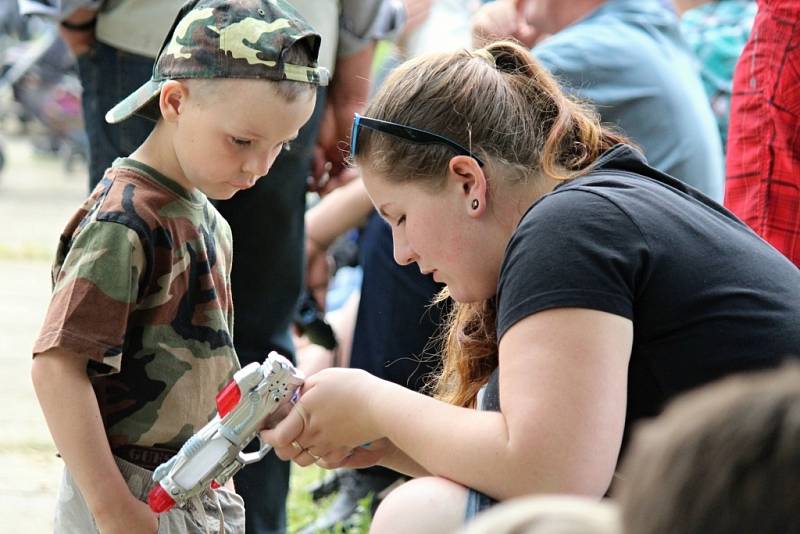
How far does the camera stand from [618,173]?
1978 millimetres

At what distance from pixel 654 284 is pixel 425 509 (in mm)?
493

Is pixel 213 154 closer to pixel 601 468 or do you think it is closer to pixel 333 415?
pixel 333 415

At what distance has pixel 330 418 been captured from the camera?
6.67 ft

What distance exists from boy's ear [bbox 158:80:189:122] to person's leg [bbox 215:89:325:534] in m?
0.64

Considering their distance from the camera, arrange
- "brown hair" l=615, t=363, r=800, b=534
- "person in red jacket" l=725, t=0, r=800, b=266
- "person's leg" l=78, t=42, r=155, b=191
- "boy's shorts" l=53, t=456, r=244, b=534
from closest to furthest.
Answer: "brown hair" l=615, t=363, r=800, b=534 < "boy's shorts" l=53, t=456, r=244, b=534 < "person in red jacket" l=725, t=0, r=800, b=266 < "person's leg" l=78, t=42, r=155, b=191

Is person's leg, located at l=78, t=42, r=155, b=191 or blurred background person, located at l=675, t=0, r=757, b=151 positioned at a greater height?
person's leg, located at l=78, t=42, r=155, b=191

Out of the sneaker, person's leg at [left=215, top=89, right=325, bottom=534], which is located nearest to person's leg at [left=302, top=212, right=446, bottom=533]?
the sneaker

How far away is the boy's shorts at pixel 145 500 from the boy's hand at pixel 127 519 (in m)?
0.04

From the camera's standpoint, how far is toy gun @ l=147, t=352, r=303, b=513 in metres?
2.00

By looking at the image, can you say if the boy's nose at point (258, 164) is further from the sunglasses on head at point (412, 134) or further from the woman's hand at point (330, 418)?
the woman's hand at point (330, 418)

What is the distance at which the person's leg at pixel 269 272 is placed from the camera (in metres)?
2.82

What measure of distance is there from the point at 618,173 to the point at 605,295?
312 mm

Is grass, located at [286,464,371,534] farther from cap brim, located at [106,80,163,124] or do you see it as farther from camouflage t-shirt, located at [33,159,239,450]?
cap brim, located at [106,80,163,124]

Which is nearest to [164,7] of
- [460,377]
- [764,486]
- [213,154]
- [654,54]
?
[213,154]
